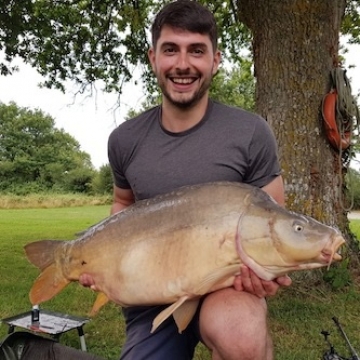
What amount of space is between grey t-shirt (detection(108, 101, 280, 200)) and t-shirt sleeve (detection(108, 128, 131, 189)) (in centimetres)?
12

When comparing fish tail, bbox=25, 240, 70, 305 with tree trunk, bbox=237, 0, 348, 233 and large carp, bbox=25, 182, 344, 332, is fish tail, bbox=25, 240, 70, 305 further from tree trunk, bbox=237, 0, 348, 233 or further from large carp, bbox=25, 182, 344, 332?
tree trunk, bbox=237, 0, 348, 233

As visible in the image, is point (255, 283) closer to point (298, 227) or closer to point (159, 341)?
point (298, 227)

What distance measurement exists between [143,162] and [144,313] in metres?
0.72

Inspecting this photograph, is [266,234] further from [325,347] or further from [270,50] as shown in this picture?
[270,50]

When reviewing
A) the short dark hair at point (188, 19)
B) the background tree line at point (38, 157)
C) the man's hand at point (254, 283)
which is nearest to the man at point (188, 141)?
the short dark hair at point (188, 19)

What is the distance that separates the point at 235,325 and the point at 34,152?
5439cm

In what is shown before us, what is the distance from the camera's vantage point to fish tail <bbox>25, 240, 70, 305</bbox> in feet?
7.75

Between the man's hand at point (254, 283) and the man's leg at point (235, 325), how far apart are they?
40 mm

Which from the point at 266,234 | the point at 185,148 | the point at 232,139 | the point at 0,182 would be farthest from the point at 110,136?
the point at 0,182

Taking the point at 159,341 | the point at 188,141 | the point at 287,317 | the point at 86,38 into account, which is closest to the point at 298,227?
the point at 188,141

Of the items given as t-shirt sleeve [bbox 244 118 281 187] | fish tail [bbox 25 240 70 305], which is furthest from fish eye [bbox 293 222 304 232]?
fish tail [bbox 25 240 70 305]

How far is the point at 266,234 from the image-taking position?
1974mm

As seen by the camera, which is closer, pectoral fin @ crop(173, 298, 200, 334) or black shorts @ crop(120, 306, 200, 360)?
pectoral fin @ crop(173, 298, 200, 334)

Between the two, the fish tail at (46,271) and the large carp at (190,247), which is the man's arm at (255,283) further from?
the fish tail at (46,271)
